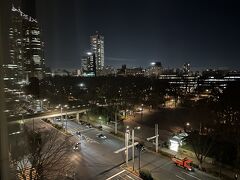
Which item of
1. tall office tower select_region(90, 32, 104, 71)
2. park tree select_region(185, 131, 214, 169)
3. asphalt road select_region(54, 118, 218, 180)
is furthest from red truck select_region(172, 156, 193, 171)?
tall office tower select_region(90, 32, 104, 71)

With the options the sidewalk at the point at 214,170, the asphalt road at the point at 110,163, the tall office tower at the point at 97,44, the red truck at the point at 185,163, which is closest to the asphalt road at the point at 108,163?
the asphalt road at the point at 110,163

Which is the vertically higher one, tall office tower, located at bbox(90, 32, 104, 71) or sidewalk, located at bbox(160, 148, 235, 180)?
tall office tower, located at bbox(90, 32, 104, 71)

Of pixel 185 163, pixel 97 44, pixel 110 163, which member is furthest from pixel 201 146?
pixel 97 44

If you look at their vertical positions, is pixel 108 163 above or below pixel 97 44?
below

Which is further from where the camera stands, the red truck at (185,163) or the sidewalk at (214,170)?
the red truck at (185,163)

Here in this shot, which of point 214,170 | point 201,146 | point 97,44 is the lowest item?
point 214,170

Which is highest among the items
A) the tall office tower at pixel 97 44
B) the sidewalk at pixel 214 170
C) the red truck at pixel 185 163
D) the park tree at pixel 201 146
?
the tall office tower at pixel 97 44

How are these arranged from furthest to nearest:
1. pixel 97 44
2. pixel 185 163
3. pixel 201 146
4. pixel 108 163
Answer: pixel 97 44 → pixel 201 146 → pixel 108 163 → pixel 185 163

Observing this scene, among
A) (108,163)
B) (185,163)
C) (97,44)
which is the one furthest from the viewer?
(97,44)

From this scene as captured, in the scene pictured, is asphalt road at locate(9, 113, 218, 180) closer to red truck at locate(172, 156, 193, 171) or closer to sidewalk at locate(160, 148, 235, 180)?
red truck at locate(172, 156, 193, 171)

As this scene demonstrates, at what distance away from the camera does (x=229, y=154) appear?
14.7 m

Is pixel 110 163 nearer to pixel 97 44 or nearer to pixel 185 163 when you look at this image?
pixel 185 163

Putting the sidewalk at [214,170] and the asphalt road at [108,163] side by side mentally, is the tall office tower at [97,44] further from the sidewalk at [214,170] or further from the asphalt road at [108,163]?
the sidewalk at [214,170]

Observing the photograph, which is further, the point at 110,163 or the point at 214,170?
the point at 110,163
